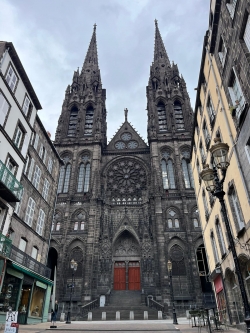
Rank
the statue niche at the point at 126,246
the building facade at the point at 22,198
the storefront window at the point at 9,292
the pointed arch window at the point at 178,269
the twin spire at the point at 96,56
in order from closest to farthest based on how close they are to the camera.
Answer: the storefront window at the point at 9,292, the building facade at the point at 22,198, the pointed arch window at the point at 178,269, the statue niche at the point at 126,246, the twin spire at the point at 96,56

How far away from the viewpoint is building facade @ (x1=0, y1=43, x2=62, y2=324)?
45.6ft

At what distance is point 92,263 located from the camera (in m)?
30.4

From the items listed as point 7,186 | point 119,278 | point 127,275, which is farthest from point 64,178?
point 7,186

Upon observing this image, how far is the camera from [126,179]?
129 feet

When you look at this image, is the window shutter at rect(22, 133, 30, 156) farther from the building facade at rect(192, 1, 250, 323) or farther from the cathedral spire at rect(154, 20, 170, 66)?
the cathedral spire at rect(154, 20, 170, 66)

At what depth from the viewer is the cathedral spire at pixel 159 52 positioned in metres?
54.2

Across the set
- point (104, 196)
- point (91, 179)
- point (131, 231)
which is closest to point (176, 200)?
point (131, 231)

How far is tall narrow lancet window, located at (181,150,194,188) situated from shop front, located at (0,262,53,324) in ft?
76.5

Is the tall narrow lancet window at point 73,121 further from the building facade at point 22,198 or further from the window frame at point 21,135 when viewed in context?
the window frame at point 21,135

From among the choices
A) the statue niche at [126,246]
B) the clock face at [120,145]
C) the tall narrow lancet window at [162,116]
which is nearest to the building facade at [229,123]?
the statue niche at [126,246]

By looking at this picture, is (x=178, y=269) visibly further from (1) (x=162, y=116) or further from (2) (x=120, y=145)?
(1) (x=162, y=116)

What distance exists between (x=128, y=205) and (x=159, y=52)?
36696mm

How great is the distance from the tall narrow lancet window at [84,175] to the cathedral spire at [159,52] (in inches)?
1090

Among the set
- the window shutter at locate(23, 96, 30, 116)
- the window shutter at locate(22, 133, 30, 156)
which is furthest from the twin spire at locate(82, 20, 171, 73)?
the window shutter at locate(22, 133, 30, 156)
